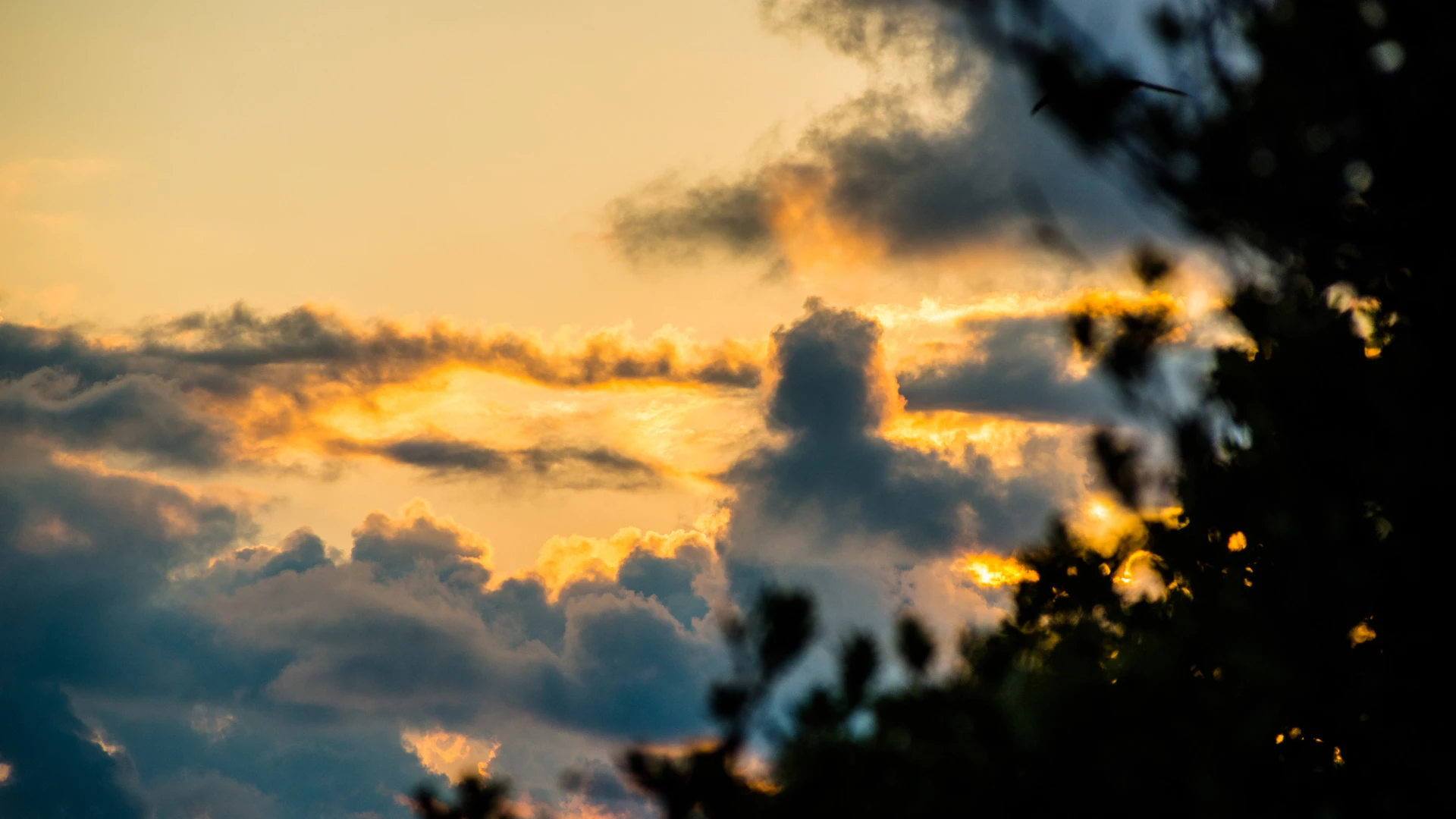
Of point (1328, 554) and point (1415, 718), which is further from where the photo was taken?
point (1415, 718)

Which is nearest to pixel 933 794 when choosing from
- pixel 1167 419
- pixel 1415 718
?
pixel 1415 718

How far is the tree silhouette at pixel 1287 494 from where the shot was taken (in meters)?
7.18

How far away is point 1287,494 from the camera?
762cm

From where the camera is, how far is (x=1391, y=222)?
7.85 m

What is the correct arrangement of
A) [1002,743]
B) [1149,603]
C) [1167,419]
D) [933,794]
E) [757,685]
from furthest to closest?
1. [1149,603]
2. [1167,419]
3. [1002,743]
4. [933,794]
5. [757,685]

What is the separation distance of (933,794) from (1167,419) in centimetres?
558

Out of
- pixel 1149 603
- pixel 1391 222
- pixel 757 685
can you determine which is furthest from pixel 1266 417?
pixel 1149 603

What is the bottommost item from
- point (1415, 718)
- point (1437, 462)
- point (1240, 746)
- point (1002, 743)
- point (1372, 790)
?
point (1372, 790)

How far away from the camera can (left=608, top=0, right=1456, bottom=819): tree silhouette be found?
7.18 meters

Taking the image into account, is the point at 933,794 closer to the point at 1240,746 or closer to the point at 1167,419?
the point at 1240,746

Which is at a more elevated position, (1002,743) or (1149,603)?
(1002,743)

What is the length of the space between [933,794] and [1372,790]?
16.2ft

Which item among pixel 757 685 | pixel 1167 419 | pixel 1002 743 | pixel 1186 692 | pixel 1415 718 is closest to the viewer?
pixel 757 685

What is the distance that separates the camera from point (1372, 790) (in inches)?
368
